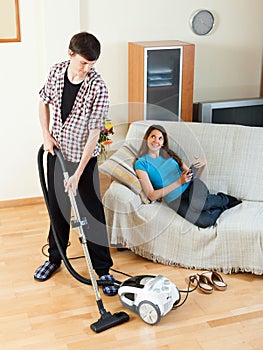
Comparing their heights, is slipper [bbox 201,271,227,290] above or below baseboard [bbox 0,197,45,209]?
below

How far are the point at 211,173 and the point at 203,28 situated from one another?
1.43 m

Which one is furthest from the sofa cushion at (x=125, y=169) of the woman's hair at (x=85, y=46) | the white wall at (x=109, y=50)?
the white wall at (x=109, y=50)

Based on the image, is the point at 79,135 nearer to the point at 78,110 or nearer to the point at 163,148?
the point at 78,110

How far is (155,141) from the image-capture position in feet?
10.7

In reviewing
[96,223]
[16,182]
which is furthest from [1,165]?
[96,223]

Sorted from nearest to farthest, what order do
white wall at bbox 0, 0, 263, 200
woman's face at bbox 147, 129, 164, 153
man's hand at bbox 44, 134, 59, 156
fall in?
1. man's hand at bbox 44, 134, 59, 156
2. woman's face at bbox 147, 129, 164, 153
3. white wall at bbox 0, 0, 263, 200

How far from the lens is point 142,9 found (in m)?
4.28

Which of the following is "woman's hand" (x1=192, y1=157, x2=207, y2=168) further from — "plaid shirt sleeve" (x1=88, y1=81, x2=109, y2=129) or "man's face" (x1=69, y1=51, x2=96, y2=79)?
"man's face" (x1=69, y1=51, x2=96, y2=79)

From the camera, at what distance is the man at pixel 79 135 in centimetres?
276

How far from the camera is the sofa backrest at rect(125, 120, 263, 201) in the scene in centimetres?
347

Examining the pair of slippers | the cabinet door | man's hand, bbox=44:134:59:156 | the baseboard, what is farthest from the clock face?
the pair of slippers

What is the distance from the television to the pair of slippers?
1557 mm

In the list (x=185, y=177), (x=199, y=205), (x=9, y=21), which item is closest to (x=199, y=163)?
(x=185, y=177)

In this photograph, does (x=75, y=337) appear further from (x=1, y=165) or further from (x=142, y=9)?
(x=142, y=9)
